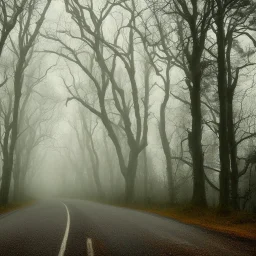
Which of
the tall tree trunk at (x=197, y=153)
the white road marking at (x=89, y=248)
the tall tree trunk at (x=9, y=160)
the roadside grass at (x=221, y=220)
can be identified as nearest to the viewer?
the white road marking at (x=89, y=248)

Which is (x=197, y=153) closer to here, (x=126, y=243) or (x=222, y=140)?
(x=222, y=140)

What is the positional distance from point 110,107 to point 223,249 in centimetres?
3170

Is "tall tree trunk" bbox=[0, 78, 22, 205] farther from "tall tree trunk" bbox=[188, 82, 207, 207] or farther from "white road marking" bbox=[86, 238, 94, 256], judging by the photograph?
"white road marking" bbox=[86, 238, 94, 256]

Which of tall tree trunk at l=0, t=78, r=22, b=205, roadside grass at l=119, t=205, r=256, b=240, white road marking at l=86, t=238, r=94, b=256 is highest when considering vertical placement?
tall tree trunk at l=0, t=78, r=22, b=205

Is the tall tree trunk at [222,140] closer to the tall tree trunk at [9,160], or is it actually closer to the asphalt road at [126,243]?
the asphalt road at [126,243]

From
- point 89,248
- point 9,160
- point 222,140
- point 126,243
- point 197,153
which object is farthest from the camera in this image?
point 9,160

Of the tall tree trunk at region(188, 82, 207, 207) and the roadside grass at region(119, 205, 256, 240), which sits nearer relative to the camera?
the roadside grass at region(119, 205, 256, 240)

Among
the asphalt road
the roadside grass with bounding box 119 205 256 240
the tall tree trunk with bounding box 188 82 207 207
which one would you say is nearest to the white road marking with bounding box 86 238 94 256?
the asphalt road

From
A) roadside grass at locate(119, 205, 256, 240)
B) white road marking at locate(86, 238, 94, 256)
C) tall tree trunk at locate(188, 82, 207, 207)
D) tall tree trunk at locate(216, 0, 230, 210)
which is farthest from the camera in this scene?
tall tree trunk at locate(188, 82, 207, 207)

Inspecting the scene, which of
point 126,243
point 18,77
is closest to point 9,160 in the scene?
point 18,77

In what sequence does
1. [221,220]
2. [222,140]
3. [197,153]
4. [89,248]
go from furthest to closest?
1. [197,153]
2. [222,140]
3. [221,220]
4. [89,248]

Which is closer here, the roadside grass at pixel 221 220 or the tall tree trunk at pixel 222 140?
the roadside grass at pixel 221 220

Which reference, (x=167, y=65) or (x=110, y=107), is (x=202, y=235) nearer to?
(x=167, y=65)

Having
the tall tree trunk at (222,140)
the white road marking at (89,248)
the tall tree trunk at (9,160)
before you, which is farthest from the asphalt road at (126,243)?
the tall tree trunk at (9,160)
